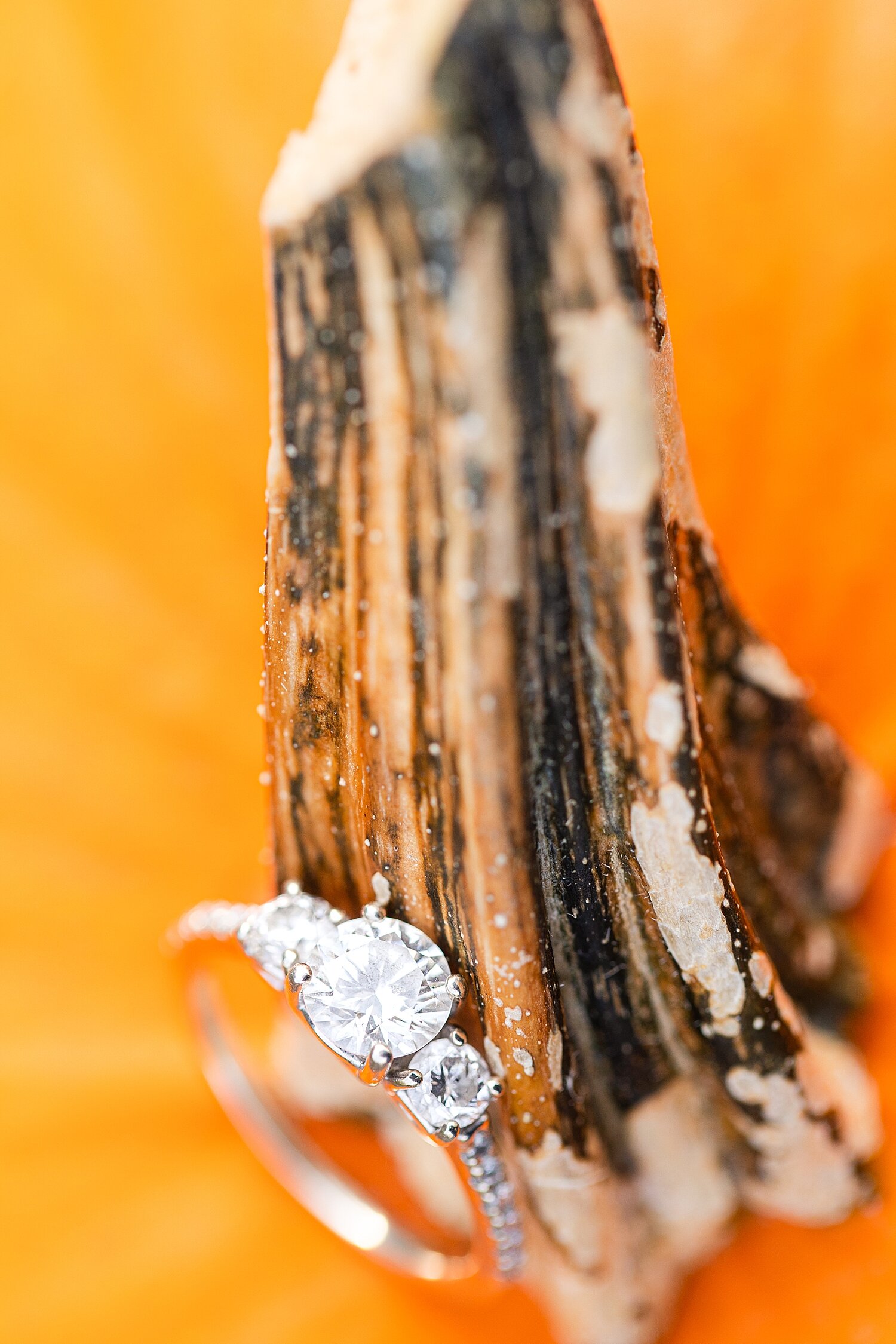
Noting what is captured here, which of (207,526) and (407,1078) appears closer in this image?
(407,1078)

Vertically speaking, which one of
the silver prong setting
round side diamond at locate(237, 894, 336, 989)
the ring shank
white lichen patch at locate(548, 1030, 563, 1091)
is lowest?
the ring shank

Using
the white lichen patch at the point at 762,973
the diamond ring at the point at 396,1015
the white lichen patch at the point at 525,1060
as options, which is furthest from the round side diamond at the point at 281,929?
the white lichen patch at the point at 762,973

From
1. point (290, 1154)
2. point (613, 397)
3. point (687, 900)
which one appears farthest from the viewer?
point (290, 1154)

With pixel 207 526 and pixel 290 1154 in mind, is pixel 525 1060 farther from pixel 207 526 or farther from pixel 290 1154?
pixel 207 526

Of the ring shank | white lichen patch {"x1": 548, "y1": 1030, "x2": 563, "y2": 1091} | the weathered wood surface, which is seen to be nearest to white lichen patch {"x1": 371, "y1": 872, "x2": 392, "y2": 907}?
the weathered wood surface

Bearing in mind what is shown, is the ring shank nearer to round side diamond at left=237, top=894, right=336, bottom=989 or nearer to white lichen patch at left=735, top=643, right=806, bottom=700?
round side diamond at left=237, top=894, right=336, bottom=989

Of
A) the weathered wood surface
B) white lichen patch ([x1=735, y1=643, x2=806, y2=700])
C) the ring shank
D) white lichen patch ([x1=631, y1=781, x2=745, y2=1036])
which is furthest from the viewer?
the ring shank

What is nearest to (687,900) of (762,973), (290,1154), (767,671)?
(762,973)
